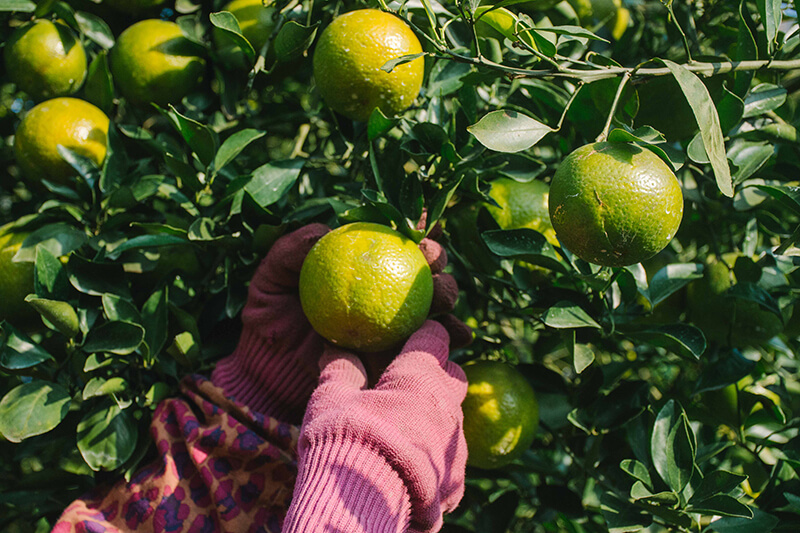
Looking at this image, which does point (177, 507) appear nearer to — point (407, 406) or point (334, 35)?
point (407, 406)

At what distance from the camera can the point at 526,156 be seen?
1241 mm

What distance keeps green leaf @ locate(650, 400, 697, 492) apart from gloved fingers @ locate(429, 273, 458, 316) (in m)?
0.45

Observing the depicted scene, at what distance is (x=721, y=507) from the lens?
101cm

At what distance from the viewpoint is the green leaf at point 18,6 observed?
1.34 metres

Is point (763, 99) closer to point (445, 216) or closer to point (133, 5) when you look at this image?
point (445, 216)

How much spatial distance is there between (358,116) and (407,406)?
597 mm

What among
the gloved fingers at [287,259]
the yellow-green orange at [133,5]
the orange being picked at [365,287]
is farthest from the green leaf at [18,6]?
the orange being picked at [365,287]

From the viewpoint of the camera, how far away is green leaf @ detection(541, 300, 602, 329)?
1057mm

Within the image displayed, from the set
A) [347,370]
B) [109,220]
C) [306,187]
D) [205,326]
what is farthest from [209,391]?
[306,187]

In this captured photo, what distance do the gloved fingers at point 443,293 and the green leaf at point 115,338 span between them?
56 cm

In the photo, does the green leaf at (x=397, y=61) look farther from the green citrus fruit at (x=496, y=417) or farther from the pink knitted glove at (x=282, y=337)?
the green citrus fruit at (x=496, y=417)

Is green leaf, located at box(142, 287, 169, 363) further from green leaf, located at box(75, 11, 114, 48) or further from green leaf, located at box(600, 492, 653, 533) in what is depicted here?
green leaf, located at box(600, 492, 653, 533)

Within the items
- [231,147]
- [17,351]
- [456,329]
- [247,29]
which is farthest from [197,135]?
[456,329]

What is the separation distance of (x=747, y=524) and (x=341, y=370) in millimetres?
809
